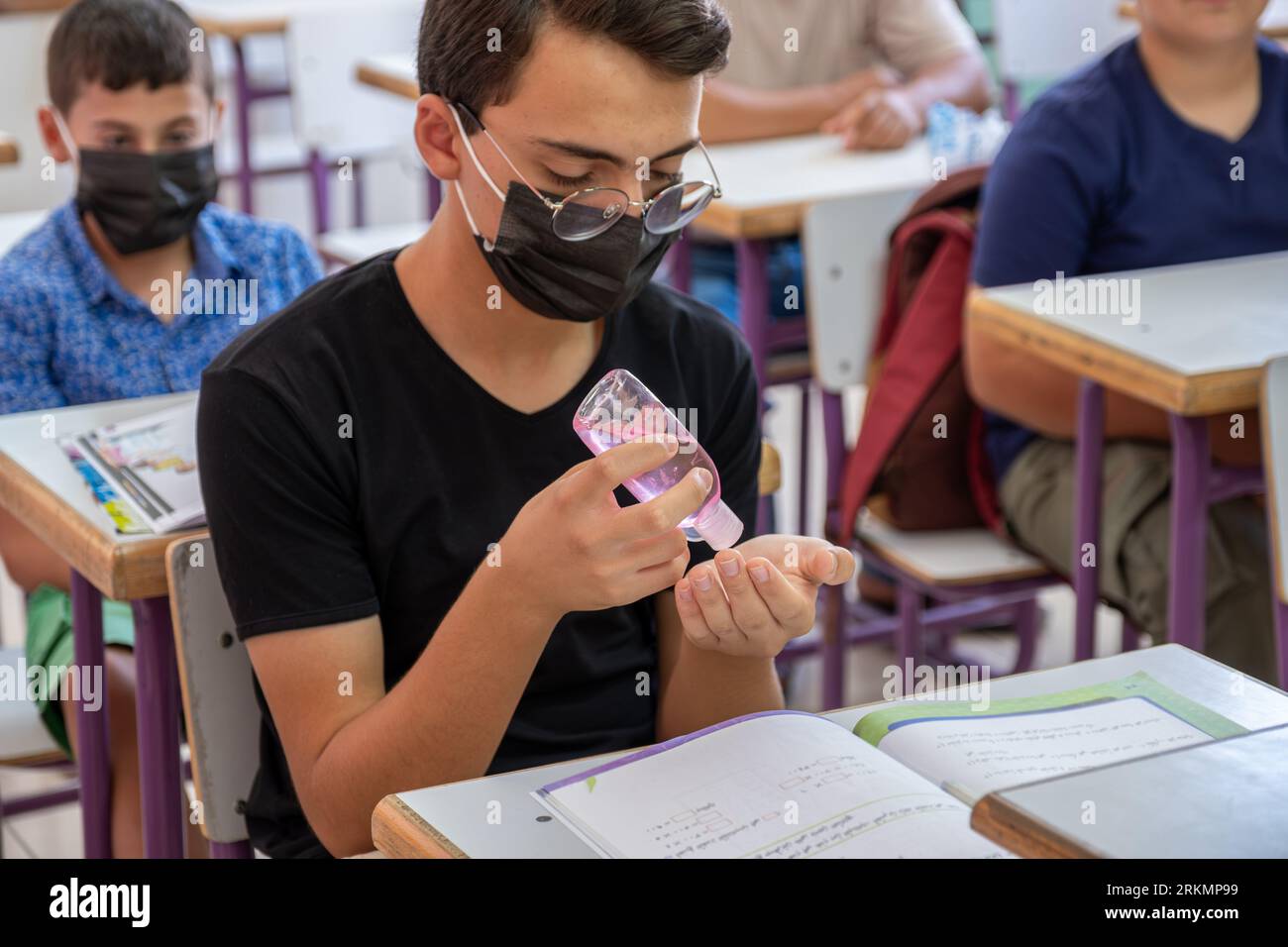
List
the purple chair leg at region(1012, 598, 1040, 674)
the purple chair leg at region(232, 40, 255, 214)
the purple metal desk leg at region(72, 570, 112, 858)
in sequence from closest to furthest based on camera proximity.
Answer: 1. the purple metal desk leg at region(72, 570, 112, 858)
2. the purple chair leg at region(1012, 598, 1040, 674)
3. the purple chair leg at region(232, 40, 255, 214)

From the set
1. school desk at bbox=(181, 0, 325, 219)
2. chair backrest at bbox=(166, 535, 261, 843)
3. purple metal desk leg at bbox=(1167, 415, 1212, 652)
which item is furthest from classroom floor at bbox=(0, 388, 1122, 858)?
school desk at bbox=(181, 0, 325, 219)

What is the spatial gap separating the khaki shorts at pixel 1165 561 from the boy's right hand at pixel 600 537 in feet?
3.99

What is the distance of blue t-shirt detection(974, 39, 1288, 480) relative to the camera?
93.1 inches

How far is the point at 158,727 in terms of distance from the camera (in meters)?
1.67

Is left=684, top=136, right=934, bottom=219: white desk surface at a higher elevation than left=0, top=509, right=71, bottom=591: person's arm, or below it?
higher

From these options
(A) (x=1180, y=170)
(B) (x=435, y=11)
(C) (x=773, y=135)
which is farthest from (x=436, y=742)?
(C) (x=773, y=135)

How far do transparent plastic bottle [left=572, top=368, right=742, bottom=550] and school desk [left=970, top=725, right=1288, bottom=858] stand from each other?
0.32m

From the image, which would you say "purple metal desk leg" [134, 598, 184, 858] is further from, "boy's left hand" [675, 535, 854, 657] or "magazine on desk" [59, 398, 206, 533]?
"boy's left hand" [675, 535, 854, 657]

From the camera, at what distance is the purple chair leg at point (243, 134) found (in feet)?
14.9

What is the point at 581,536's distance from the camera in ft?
3.66

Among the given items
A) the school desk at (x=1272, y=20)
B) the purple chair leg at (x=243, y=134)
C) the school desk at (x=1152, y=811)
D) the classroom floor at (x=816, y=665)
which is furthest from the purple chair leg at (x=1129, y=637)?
the purple chair leg at (x=243, y=134)

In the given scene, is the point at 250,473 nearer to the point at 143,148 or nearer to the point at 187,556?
the point at 187,556

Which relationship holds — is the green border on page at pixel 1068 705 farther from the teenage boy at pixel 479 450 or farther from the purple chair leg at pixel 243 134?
the purple chair leg at pixel 243 134
